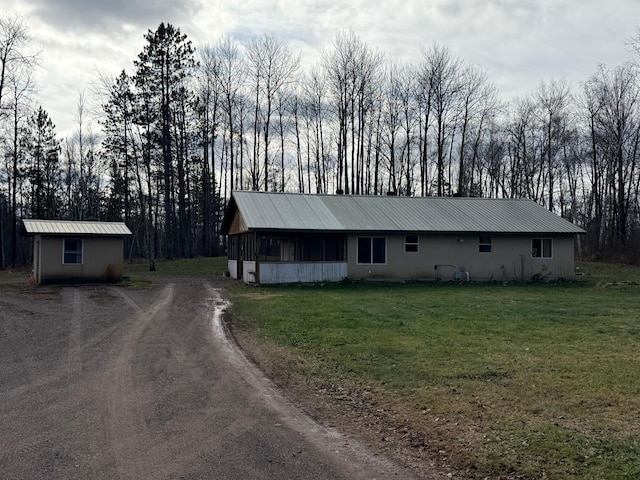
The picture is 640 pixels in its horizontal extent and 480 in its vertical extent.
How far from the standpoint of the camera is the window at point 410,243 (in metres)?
24.7

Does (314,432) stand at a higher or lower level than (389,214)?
lower

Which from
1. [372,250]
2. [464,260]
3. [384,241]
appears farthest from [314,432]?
[464,260]

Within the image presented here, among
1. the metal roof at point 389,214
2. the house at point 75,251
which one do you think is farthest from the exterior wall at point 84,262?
the metal roof at point 389,214

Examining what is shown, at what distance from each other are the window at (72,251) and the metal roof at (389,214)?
268 inches

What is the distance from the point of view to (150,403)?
21.5ft

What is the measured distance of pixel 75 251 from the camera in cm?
2288

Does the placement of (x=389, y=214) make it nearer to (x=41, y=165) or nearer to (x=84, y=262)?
(x=84, y=262)

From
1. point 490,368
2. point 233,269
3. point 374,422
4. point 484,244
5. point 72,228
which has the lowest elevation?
point 374,422

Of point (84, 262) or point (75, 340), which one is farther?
point (84, 262)

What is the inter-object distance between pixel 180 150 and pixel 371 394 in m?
36.3

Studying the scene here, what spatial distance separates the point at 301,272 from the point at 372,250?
11.4 ft

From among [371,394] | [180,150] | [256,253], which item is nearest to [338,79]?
[180,150]

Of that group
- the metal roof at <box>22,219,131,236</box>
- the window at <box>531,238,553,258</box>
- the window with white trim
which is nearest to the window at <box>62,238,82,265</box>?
the metal roof at <box>22,219,131,236</box>

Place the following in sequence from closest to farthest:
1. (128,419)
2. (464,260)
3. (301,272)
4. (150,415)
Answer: (128,419), (150,415), (301,272), (464,260)
